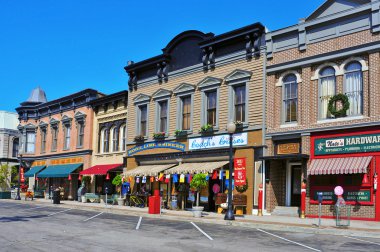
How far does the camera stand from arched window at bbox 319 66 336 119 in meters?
21.0

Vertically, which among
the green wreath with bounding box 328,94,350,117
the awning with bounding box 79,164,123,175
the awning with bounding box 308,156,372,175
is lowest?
the awning with bounding box 79,164,123,175

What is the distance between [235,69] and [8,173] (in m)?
34.7

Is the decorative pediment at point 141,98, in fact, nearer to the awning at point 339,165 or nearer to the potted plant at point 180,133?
the potted plant at point 180,133

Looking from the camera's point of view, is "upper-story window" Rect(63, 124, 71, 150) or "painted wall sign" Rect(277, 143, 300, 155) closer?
"painted wall sign" Rect(277, 143, 300, 155)

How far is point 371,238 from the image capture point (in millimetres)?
14195

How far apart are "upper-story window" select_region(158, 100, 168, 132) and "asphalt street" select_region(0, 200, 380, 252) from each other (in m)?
12.6

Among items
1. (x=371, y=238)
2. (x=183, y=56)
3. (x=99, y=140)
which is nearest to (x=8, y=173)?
(x=99, y=140)

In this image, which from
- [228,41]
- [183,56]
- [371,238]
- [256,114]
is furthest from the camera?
[183,56]

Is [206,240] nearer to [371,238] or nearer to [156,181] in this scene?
[371,238]

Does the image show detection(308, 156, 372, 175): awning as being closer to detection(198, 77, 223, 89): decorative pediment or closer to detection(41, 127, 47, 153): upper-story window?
detection(198, 77, 223, 89): decorative pediment

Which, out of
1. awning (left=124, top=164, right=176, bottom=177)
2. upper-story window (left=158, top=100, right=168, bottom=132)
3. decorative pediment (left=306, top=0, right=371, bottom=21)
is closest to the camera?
decorative pediment (left=306, top=0, right=371, bottom=21)

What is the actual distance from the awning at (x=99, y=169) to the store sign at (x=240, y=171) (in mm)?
12112

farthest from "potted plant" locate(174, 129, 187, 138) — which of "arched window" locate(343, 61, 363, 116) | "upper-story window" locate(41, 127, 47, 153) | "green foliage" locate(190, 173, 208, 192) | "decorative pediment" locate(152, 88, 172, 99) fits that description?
"upper-story window" locate(41, 127, 47, 153)

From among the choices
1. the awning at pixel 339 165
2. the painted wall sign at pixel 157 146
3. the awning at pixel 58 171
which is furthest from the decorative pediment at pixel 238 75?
the awning at pixel 58 171
